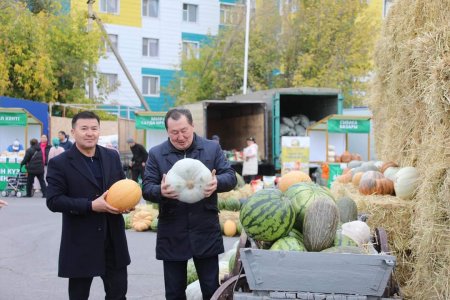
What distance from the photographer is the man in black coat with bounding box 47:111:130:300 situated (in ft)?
14.2

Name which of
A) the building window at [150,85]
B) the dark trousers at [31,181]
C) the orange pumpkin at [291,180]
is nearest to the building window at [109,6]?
the building window at [150,85]

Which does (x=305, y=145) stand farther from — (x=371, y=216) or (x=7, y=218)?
(x=371, y=216)

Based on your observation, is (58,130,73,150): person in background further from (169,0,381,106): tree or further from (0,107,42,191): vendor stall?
(169,0,381,106): tree

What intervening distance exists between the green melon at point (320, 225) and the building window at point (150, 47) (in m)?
36.6

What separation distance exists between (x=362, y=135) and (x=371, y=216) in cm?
1616

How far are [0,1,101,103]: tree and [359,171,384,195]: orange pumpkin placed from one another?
20.9 metres

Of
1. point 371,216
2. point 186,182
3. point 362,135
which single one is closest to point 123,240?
point 186,182

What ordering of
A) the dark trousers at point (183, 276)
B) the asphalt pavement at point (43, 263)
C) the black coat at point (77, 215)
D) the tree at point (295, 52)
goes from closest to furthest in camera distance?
the black coat at point (77, 215) → the dark trousers at point (183, 276) → the asphalt pavement at point (43, 263) → the tree at point (295, 52)

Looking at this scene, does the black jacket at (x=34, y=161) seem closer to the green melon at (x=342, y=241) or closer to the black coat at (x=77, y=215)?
the black coat at (x=77, y=215)

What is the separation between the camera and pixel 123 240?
4.62 meters

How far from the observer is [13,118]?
19.3 metres

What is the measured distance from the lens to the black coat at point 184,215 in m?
4.39

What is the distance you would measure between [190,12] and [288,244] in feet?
126

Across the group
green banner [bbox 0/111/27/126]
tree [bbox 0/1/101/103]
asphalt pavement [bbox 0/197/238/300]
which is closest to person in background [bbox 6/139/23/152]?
green banner [bbox 0/111/27/126]
